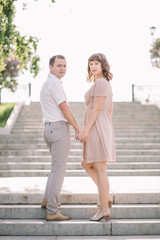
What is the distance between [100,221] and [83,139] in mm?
1104

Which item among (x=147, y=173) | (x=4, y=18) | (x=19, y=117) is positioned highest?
(x=4, y=18)

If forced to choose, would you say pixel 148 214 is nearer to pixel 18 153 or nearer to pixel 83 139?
pixel 83 139

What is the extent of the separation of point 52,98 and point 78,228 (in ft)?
5.61

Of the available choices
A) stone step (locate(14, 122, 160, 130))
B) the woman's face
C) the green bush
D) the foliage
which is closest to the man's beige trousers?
the woman's face

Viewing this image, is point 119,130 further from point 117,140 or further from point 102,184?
point 102,184

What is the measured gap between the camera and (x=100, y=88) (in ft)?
13.8

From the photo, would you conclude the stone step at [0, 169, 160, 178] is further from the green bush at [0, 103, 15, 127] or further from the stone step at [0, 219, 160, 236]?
the green bush at [0, 103, 15, 127]

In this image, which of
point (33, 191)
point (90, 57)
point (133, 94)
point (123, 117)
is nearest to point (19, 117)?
point (123, 117)

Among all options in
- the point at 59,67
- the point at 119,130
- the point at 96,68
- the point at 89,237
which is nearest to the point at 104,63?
the point at 96,68

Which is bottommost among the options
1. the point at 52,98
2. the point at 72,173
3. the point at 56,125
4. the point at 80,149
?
the point at 72,173

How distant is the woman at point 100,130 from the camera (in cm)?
420

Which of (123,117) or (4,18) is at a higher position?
(4,18)

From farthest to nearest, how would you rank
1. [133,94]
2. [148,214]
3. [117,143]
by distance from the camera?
[133,94] → [117,143] → [148,214]

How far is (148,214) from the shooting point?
181 inches
